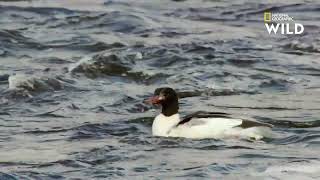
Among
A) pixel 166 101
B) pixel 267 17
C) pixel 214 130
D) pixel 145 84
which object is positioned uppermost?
pixel 267 17

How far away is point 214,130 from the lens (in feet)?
44.5

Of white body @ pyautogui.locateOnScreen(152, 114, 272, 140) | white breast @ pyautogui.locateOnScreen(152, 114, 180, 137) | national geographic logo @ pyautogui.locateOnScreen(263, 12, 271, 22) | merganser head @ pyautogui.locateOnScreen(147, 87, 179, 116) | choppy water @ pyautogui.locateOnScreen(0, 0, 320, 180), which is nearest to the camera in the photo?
choppy water @ pyautogui.locateOnScreen(0, 0, 320, 180)

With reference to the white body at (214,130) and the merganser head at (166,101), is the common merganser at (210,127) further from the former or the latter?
the merganser head at (166,101)

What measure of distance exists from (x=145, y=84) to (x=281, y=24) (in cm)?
615

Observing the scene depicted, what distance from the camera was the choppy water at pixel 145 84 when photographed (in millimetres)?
11867

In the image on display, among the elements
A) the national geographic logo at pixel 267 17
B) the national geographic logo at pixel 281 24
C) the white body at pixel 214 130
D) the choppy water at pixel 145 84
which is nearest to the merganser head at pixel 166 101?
the choppy water at pixel 145 84

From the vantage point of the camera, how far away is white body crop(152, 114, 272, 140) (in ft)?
43.7

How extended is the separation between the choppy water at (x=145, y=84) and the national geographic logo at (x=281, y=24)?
200 mm

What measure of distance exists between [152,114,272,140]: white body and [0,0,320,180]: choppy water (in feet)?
0.59

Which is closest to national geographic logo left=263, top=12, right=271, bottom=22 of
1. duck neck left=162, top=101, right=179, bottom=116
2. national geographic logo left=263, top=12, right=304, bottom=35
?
national geographic logo left=263, top=12, right=304, bottom=35

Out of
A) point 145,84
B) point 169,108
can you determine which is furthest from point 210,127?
point 145,84

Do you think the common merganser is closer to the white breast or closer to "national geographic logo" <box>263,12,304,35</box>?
the white breast

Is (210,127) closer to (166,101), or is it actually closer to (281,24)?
(166,101)

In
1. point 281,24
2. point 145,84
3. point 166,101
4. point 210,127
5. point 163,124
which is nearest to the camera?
point 210,127
